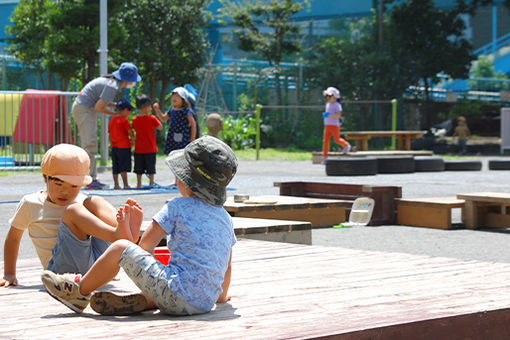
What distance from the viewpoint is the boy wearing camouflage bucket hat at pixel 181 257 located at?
3736 mm

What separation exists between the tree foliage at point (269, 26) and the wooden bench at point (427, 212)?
2120 cm

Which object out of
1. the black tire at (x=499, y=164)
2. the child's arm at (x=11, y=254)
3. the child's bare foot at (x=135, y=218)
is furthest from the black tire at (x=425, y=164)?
the child's bare foot at (x=135, y=218)

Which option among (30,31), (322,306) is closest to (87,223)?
(322,306)

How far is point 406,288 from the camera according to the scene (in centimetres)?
445

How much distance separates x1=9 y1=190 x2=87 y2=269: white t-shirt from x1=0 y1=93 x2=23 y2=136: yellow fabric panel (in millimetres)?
12501

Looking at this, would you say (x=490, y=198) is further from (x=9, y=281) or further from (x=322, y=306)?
(x=9, y=281)

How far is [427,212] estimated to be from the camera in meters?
9.47

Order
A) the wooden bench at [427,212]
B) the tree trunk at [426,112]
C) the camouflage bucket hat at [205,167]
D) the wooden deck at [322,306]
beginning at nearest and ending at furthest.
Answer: the wooden deck at [322,306], the camouflage bucket hat at [205,167], the wooden bench at [427,212], the tree trunk at [426,112]

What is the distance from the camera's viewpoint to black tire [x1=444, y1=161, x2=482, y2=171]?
60.9 feet

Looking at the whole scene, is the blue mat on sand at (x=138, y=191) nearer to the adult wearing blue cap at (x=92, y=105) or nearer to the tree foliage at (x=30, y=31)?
the adult wearing blue cap at (x=92, y=105)

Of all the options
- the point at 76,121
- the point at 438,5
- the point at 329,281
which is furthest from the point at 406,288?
the point at 438,5

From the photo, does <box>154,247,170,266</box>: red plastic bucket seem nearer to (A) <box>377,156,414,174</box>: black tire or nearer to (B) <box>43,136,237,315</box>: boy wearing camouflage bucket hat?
(B) <box>43,136,237,315</box>: boy wearing camouflage bucket hat

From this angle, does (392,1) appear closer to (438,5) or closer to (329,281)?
(438,5)

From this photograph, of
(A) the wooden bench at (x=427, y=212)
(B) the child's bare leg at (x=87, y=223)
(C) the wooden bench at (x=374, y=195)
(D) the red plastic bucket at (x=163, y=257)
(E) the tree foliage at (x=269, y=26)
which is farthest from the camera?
(E) the tree foliage at (x=269, y=26)
